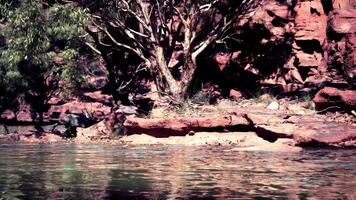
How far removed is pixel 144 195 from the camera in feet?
20.5

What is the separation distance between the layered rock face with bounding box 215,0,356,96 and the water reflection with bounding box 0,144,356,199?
13.2m

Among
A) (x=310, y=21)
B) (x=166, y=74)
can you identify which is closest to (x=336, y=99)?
(x=166, y=74)

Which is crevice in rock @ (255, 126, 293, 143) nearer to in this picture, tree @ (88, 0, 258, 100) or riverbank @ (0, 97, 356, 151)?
riverbank @ (0, 97, 356, 151)

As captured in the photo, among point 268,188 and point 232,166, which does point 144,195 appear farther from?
point 232,166

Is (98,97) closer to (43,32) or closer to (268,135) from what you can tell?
(43,32)

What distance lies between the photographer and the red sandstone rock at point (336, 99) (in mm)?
17047

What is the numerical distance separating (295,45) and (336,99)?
890 cm

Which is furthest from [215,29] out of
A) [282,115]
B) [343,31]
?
[282,115]

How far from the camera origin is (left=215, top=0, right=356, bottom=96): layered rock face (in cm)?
2367

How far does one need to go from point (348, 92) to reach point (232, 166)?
903cm

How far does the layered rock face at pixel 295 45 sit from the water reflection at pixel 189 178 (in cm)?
1321

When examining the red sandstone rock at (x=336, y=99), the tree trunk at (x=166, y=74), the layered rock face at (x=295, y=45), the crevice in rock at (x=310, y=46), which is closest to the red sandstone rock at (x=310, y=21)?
the layered rock face at (x=295, y=45)

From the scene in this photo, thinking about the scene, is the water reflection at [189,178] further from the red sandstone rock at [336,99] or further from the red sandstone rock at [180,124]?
the red sandstone rock at [180,124]

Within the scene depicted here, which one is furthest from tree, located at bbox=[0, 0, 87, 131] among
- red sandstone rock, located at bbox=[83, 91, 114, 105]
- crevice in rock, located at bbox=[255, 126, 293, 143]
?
crevice in rock, located at bbox=[255, 126, 293, 143]
